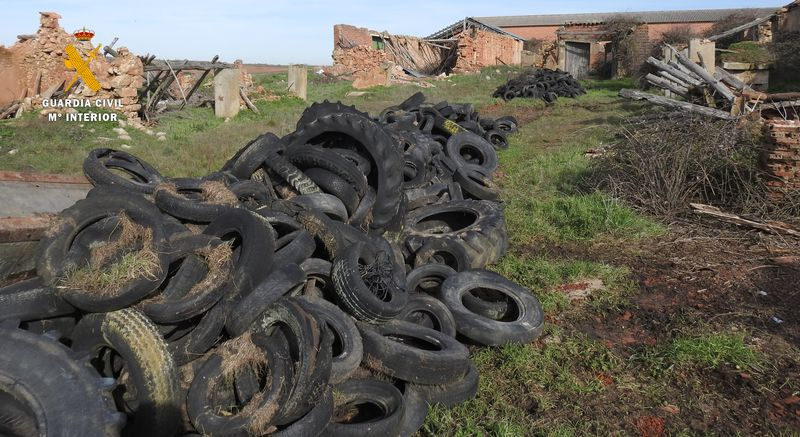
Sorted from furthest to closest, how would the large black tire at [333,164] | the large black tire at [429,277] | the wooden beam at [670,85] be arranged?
the wooden beam at [670,85] → the large black tire at [333,164] → the large black tire at [429,277]

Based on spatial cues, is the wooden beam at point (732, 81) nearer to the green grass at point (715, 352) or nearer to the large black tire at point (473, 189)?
the large black tire at point (473, 189)

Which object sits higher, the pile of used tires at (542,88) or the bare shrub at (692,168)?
the pile of used tires at (542,88)

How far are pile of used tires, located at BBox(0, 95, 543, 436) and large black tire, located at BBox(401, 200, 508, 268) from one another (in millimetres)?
270

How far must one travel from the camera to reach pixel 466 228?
591 cm

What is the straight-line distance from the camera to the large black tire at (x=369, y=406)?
10.2 feet

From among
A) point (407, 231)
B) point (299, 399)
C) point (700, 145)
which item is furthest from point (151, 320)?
point (700, 145)

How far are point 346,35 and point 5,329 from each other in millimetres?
33009

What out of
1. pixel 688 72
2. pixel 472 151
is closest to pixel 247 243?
pixel 472 151

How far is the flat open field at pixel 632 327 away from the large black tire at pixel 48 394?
6.04 ft

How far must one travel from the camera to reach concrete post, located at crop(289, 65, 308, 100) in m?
21.5

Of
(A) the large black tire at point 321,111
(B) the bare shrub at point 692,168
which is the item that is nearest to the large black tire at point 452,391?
(A) the large black tire at point 321,111

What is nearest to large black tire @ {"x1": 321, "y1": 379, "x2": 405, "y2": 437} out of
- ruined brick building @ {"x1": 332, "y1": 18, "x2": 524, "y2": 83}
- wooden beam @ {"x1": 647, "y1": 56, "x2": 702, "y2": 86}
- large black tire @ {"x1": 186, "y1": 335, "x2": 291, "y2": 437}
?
large black tire @ {"x1": 186, "y1": 335, "x2": 291, "y2": 437}

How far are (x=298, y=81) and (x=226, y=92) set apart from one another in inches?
202

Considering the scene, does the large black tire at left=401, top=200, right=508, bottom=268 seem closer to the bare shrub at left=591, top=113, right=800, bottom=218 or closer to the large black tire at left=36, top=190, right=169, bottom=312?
the bare shrub at left=591, top=113, right=800, bottom=218
